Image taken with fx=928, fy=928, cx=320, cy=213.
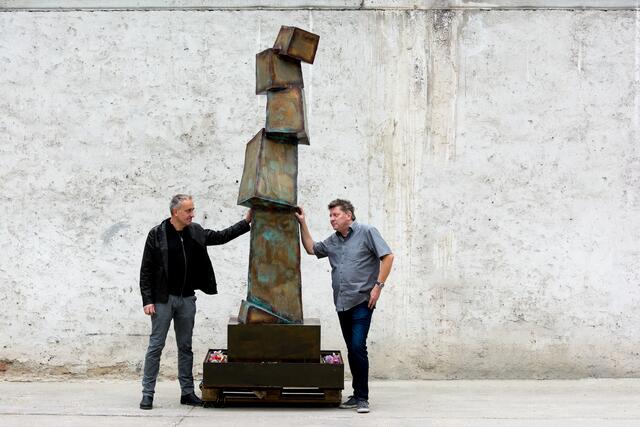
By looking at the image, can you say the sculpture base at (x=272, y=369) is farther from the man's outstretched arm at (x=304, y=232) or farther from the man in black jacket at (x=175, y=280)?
the man's outstretched arm at (x=304, y=232)

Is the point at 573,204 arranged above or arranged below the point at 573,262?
above

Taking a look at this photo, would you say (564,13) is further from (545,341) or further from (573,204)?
(545,341)

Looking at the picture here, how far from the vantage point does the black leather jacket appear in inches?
258

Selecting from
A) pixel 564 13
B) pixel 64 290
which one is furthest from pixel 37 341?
pixel 564 13

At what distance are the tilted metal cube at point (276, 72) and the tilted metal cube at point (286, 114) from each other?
0.18 feet

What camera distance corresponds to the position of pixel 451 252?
320 inches

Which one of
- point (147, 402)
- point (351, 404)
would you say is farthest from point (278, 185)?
point (147, 402)

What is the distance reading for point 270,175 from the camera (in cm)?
664

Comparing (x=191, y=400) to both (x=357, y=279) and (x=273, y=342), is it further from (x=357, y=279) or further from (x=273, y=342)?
(x=357, y=279)

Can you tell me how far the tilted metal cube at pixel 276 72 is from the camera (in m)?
6.61

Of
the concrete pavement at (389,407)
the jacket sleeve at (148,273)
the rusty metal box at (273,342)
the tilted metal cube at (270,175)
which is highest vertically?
the tilted metal cube at (270,175)

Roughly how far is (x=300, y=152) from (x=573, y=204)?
2.44m

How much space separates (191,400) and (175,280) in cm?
91

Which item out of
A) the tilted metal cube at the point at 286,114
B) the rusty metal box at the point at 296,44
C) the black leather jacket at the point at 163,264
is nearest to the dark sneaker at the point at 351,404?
the black leather jacket at the point at 163,264
